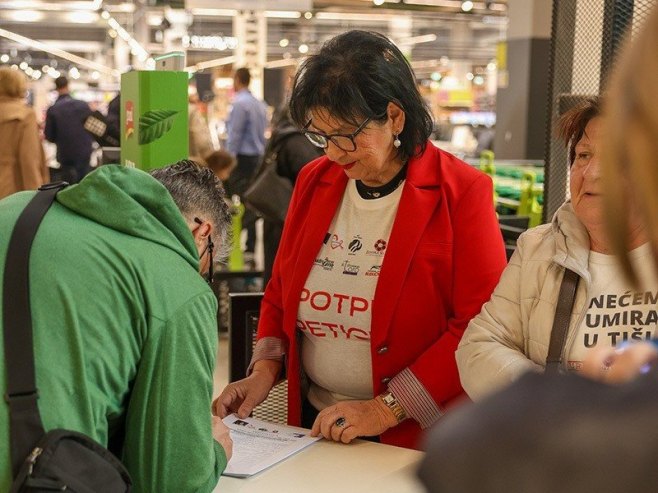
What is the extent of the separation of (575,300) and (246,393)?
3.07 ft

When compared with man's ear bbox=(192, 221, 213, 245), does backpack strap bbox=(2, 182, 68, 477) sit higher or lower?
lower

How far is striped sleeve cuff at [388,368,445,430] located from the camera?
232 centimetres

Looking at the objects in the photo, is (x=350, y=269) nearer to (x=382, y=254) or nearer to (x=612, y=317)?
(x=382, y=254)

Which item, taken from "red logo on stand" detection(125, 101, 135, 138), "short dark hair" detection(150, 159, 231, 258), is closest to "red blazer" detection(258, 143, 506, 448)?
"short dark hair" detection(150, 159, 231, 258)

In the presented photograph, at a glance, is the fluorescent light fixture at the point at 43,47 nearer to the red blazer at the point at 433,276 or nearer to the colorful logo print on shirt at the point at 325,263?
the colorful logo print on shirt at the point at 325,263

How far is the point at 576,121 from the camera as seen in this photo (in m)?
2.21

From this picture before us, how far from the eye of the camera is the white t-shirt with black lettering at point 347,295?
93.6 inches

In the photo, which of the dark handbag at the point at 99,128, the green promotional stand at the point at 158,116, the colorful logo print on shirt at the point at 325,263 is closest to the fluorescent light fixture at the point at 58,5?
the dark handbag at the point at 99,128

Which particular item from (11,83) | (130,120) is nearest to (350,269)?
(130,120)

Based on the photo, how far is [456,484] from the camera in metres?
0.70

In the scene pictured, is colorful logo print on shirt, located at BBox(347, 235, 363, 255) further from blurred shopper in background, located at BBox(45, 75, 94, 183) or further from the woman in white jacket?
blurred shopper in background, located at BBox(45, 75, 94, 183)

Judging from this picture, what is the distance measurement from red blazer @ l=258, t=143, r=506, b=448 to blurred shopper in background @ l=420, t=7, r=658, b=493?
1591 millimetres

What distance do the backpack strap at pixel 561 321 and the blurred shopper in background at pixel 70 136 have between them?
971 cm

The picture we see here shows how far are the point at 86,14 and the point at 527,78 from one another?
1848cm
